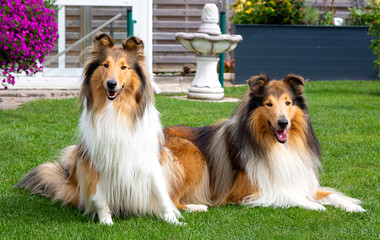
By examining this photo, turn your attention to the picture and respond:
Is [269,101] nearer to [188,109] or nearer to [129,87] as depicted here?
→ [129,87]

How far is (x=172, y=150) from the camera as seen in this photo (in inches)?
180

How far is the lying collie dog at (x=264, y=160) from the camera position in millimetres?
4312

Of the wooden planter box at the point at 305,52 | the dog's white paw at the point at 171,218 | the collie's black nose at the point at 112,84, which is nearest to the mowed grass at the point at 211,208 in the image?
the dog's white paw at the point at 171,218

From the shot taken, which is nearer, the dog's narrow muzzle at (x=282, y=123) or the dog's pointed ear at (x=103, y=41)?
the dog's pointed ear at (x=103, y=41)

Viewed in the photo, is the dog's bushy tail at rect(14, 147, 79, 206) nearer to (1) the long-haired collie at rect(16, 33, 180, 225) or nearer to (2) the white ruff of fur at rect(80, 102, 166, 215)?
(1) the long-haired collie at rect(16, 33, 180, 225)

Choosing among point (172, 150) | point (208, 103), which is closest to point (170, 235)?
point (172, 150)

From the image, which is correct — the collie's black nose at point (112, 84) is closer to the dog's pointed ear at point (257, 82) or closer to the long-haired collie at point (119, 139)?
the long-haired collie at point (119, 139)

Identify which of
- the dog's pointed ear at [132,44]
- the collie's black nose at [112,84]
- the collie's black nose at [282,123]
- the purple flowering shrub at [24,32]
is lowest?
the collie's black nose at [282,123]

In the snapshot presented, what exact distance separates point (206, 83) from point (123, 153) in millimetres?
6160

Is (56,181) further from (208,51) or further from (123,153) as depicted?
(208,51)

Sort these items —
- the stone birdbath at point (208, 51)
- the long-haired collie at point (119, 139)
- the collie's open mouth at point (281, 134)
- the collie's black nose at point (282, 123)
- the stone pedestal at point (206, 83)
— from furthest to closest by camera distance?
the stone pedestal at point (206, 83), the stone birdbath at point (208, 51), the collie's open mouth at point (281, 134), the collie's black nose at point (282, 123), the long-haired collie at point (119, 139)

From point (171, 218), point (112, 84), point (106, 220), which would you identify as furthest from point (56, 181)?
point (112, 84)

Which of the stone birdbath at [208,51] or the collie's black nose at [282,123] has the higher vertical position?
the stone birdbath at [208,51]

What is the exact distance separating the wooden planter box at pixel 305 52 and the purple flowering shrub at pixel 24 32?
5.50 meters
